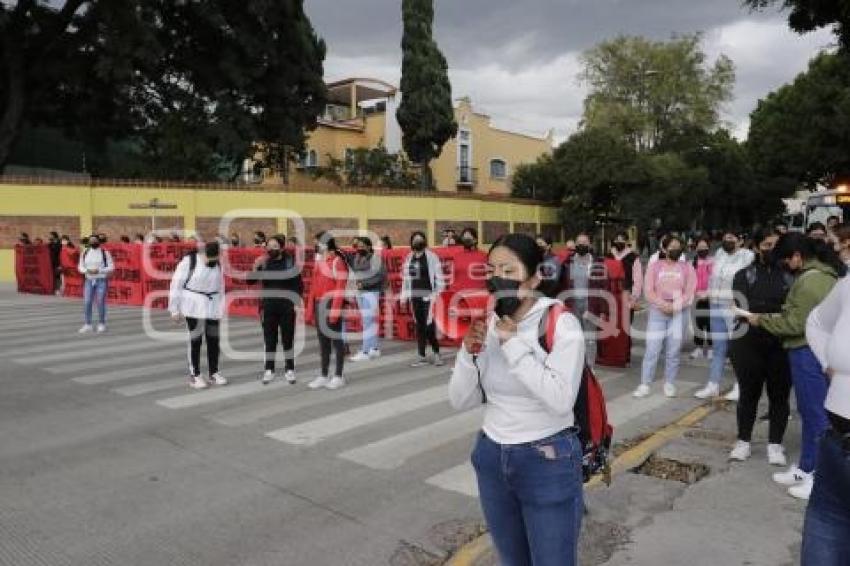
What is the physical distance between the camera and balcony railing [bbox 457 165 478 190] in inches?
1956

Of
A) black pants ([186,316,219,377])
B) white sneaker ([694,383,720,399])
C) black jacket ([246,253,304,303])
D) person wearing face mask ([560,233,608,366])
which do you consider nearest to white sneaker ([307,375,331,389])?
black jacket ([246,253,304,303])

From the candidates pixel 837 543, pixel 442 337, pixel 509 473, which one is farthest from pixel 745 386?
pixel 442 337

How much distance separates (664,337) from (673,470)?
2.86 metres

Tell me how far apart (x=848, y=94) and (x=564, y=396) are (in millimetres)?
30365

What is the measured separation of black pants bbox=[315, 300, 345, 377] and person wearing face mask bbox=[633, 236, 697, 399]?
11.0ft

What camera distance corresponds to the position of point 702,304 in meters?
10.6

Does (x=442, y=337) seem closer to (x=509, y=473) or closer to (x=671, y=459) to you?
(x=671, y=459)

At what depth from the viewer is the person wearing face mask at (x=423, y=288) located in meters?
9.93

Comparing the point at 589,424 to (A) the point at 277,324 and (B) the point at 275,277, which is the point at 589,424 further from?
(A) the point at 277,324

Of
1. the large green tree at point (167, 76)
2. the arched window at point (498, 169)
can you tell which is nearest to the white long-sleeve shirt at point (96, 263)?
the large green tree at point (167, 76)

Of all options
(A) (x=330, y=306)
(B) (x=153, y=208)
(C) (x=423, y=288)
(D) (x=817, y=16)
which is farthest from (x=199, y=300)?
(B) (x=153, y=208)

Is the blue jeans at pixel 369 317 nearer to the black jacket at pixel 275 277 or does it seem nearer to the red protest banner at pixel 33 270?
the black jacket at pixel 275 277

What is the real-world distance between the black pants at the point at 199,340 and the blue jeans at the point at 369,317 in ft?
8.17

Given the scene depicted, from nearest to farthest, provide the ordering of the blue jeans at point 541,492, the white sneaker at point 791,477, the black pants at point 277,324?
the blue jeans at point 541,492
the white sneaker at point 791,477
the black pants at point 277,324
